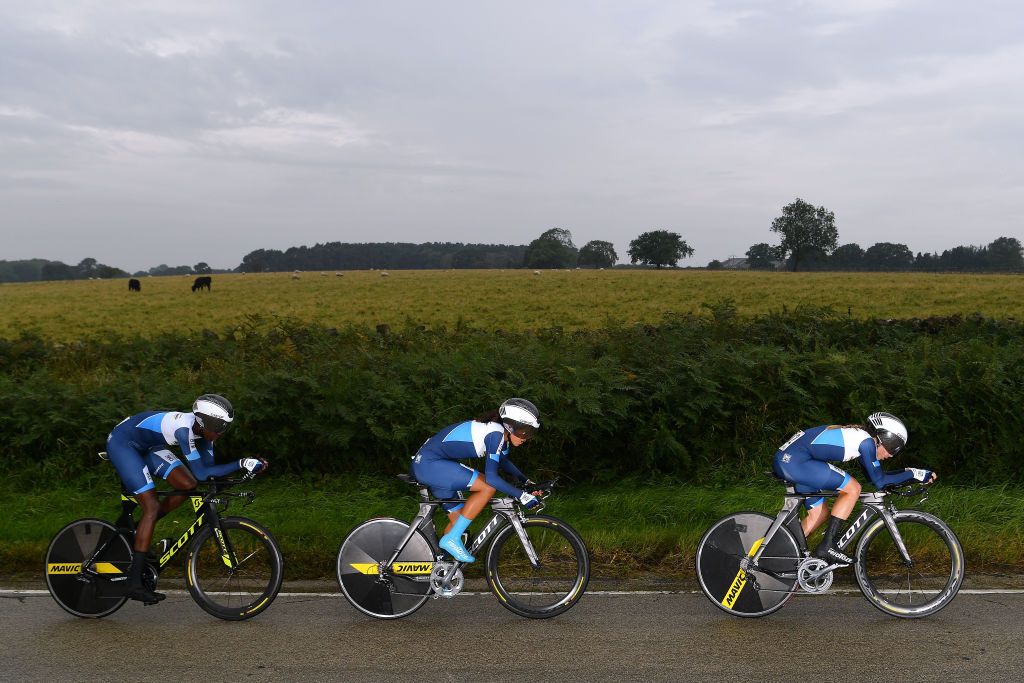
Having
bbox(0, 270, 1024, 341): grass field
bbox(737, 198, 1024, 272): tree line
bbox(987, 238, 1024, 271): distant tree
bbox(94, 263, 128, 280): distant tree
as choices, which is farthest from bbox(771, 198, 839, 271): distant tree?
bbox(94, 263, 128, 280): distant tree

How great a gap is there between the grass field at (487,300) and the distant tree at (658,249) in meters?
48.8

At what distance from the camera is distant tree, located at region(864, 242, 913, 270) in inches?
4307

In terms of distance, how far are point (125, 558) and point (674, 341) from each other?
7.52 meters

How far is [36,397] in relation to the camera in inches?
396

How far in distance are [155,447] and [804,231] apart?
11012 cm

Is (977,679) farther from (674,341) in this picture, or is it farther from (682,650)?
(674,341)

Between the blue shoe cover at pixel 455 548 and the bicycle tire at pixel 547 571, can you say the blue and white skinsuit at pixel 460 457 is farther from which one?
the bicycle tire at pixel 547 571

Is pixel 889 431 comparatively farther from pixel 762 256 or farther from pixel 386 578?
pixel 762 256

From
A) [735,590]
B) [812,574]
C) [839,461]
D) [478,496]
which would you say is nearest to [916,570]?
[812,574]

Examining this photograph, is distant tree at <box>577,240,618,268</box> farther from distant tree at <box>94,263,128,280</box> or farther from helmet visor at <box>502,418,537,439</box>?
helmet visor at <box>502,418,537,439</box>

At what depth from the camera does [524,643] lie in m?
5.25

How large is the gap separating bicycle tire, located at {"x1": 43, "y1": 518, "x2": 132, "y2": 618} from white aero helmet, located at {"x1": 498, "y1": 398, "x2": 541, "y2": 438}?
2.87 metres

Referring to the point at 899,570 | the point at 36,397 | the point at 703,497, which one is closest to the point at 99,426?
the point at 36,397

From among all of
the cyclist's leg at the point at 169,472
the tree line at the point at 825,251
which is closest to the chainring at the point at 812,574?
the cyclist's leg at the point at 169,472
